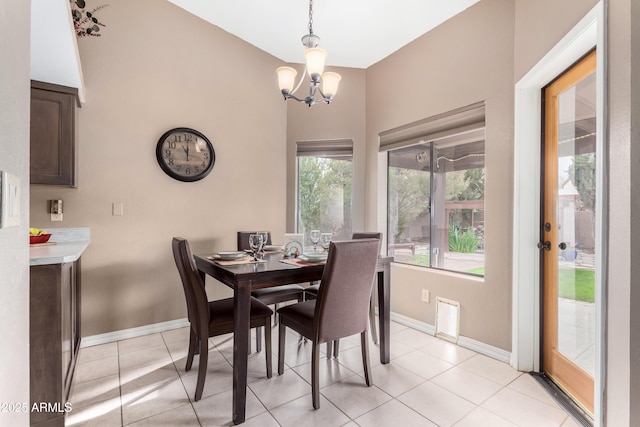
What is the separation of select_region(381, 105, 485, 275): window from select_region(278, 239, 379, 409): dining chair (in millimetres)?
1330

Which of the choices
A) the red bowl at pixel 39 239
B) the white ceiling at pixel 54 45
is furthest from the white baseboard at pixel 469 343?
the white ceiling at pixel 54 45

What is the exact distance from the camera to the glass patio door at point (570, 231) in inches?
72.4

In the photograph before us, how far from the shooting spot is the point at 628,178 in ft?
3.99

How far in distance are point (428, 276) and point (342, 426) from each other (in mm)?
1699

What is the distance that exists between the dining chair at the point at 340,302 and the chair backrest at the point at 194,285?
1.78ft

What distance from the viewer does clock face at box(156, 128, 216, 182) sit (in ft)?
9.76

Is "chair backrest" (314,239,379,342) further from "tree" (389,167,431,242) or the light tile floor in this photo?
"tree" (389,167,431,242)

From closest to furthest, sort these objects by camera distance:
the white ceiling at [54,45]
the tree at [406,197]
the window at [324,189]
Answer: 1. the white ceiling at [54,45]
2. the tree at [406,197]
3. the window at [324,189]

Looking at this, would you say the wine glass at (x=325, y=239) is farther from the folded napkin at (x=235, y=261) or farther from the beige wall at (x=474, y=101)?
the beige wall at (x=474, y=101)

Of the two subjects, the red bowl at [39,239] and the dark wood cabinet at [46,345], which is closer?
the dark wood cabinet at [46,345]

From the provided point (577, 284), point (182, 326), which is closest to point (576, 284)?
point (577, 284)

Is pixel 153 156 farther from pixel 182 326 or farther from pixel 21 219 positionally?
pixel 21 219

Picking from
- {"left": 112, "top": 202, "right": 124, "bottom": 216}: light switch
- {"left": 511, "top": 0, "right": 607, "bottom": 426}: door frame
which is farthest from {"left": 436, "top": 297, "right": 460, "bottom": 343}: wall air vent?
{"left": 112, "top": 202, "right": 124, "bottom": 216}: light switch

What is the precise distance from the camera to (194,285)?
188 cm
